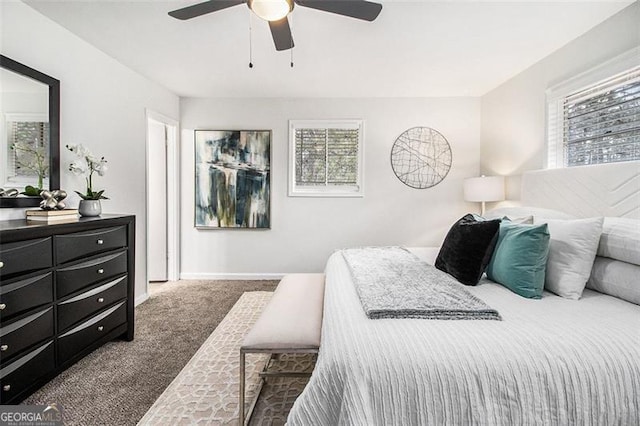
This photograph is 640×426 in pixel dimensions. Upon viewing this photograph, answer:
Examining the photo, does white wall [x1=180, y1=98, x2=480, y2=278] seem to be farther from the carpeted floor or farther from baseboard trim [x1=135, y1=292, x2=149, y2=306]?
the carpeted floor

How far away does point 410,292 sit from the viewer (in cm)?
159

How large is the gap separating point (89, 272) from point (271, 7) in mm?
2055

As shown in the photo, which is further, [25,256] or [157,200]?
[157,200]

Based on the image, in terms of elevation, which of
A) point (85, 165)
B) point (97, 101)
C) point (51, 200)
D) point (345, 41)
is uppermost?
point (345, 41)

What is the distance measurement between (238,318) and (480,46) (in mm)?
3298

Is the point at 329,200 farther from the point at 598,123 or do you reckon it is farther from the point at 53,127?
the point at 53,127

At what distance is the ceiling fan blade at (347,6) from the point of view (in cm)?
169

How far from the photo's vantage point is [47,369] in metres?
1.82

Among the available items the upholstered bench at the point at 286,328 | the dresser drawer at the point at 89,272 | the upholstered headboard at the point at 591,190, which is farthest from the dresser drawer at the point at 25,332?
the upholstered headboard at the point at 591,190

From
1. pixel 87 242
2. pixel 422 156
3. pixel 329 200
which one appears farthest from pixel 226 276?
pixel 422 156

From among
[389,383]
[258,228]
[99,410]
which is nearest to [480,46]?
[389,383]

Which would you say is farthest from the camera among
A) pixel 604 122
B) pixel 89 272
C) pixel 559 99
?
pixel 559 99

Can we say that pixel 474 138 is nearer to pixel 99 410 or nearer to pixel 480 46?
pixel 480 46

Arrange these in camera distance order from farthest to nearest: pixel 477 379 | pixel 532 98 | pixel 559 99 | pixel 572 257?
pixel 532 98 → pixel 559 99 → pixel 572 257 → pixel 477 379
